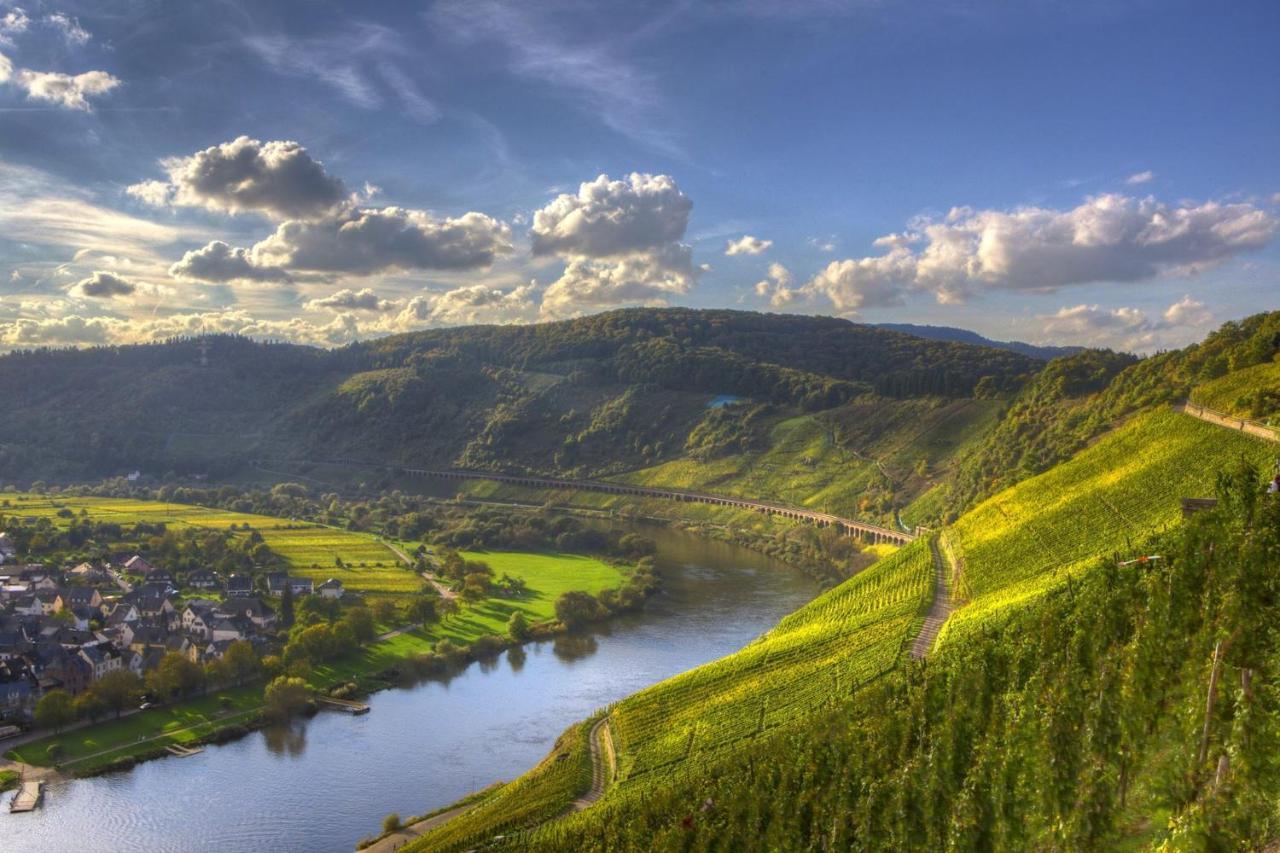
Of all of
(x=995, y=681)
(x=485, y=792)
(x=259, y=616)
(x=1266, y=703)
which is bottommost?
(x=485, y=792)

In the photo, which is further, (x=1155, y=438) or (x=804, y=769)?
(x=1155, y=438)

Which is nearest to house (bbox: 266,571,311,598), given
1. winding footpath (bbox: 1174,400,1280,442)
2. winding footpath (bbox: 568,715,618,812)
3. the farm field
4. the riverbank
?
the farm field

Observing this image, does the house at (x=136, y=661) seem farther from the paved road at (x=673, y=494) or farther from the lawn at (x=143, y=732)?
the paved road at (x=673, y=494)

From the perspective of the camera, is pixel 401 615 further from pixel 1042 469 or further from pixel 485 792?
pixel 1042 469

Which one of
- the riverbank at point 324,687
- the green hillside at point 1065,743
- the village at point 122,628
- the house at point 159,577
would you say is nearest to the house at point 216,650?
the village at point 122,628

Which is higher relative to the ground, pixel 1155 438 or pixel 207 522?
pixel 1155 438

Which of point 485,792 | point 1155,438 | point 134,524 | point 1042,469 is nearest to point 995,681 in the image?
A: point 485,792

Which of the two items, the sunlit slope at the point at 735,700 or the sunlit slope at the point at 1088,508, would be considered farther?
the sunlit slope at the point at 1088,508
